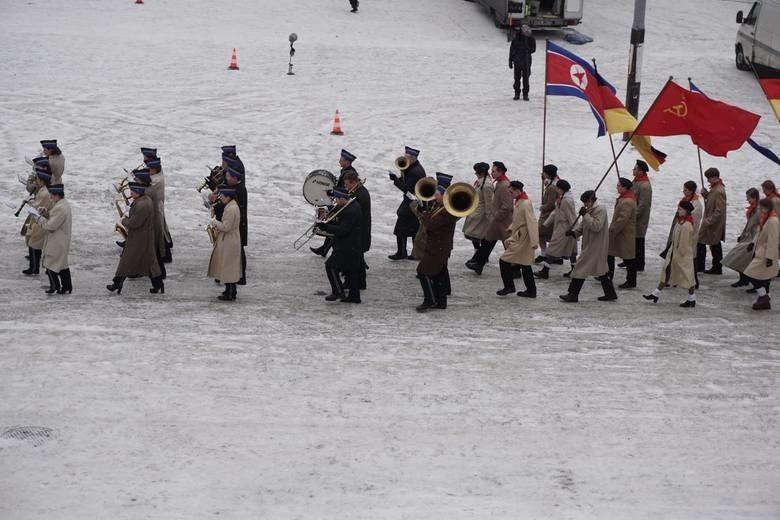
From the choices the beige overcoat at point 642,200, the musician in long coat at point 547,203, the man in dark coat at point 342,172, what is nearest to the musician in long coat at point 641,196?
the beige overcoat at point 642,200

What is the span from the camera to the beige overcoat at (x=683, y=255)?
1410 cm

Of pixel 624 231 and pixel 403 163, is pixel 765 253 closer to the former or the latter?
pixel 624 231

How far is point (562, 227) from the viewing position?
15.4m

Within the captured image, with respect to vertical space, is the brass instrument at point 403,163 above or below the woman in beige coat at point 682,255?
above

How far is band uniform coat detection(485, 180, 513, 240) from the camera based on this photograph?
15.4 metres

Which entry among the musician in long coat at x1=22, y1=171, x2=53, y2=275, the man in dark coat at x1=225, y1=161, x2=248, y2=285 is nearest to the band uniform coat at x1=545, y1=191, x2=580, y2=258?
the man in dark coat at x1=225, y1=161, x2=248, y2=285

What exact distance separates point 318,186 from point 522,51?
9.86 metres

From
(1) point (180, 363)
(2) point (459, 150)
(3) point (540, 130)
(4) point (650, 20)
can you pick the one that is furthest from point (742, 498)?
(4) point (650, 20)

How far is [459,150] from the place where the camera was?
835 inches

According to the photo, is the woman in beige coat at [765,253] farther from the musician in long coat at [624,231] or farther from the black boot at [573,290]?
the black boot at [573,290]

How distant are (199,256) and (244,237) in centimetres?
98

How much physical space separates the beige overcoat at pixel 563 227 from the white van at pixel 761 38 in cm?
1333

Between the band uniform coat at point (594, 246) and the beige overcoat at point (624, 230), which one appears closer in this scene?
the band uniform coat at point (594, 246)

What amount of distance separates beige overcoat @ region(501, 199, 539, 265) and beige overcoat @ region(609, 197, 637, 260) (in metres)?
1.27
